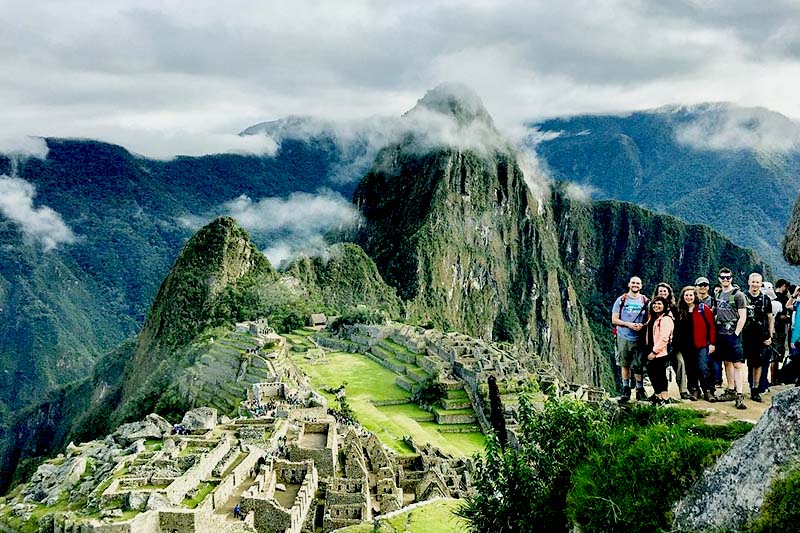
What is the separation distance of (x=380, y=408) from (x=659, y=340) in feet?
139

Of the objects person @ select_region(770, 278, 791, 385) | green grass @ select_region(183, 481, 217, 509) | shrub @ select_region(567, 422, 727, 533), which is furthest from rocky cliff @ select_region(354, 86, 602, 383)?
shrub @ select_region(567, 422, 727, 533)

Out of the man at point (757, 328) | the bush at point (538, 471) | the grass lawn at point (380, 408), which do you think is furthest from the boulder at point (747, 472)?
the grass lawn at point (380, 408)

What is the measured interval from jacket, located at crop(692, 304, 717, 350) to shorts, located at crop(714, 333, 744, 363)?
0.22 meters

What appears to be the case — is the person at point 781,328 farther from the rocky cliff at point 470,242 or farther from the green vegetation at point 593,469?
the rocky cliff at point 470,242

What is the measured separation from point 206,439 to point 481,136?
178299 mm

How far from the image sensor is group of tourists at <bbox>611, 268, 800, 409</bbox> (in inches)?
564

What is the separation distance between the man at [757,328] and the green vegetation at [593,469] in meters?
3.37

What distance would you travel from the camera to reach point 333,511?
22.6 meters

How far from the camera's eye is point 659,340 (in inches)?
563

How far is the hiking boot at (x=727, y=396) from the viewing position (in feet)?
45.6

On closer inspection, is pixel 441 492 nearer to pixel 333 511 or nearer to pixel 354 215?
pixel 333 511

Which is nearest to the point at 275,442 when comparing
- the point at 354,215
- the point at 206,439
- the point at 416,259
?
the point at 206,439

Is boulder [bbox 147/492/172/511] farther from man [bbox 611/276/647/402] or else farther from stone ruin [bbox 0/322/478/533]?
man [bbox 611/276/647/402]

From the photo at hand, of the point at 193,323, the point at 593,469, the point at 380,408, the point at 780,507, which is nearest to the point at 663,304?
the point at 593,469
